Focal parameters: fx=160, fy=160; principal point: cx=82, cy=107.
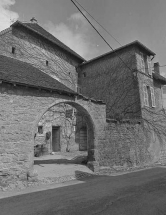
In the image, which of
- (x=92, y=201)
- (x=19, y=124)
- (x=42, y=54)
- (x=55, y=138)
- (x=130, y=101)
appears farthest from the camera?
(x=55, y=138)

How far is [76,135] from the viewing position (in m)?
15.5

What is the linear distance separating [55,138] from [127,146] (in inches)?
291

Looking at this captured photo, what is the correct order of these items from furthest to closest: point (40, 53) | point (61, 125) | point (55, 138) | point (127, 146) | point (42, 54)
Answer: point (55, 138) < point (61, 125) < point (42, 54) < point (40, 53) < point (127, 146)

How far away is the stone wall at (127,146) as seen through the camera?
28.2 feet

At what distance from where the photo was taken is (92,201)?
448 cm

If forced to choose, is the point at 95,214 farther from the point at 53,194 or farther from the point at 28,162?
the point at 28,162

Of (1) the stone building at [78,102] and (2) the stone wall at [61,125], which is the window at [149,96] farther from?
(2) the stone wall at [61,125]

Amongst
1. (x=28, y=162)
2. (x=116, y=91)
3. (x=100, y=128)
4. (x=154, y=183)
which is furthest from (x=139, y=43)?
(x=28, y=162)

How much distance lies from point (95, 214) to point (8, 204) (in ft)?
7.90

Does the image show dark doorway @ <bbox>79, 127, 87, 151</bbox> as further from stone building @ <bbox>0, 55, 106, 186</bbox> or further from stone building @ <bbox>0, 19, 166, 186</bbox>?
stone building @ <bbox>0, 55, 106, 186</bbox>

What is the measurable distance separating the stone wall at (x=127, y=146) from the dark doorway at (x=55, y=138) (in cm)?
686

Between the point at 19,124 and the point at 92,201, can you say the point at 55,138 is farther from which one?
the point at 92,201

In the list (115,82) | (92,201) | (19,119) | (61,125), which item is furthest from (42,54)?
(92,201)

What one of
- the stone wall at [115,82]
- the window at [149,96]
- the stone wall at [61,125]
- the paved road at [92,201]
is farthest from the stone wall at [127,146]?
the stone wall at [61,125]
